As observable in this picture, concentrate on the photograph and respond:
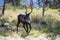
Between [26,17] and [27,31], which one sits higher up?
[26,17]

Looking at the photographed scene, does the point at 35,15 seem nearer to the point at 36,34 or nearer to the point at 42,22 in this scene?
the point at 42,22

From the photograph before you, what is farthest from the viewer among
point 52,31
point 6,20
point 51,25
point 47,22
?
point 6,20

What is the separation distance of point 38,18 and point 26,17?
4.08 meters

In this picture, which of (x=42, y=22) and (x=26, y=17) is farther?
(x=42, y=22)

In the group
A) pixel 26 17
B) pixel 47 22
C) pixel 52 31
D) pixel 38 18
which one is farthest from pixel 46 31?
pixel 38 18

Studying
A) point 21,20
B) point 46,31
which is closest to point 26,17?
point 21,20

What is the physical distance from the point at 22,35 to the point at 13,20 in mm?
4373

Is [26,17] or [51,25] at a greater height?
[26,17]

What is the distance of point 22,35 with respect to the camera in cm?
1112

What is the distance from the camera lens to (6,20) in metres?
15.4

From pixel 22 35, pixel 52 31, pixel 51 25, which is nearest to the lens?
pixel 22 35

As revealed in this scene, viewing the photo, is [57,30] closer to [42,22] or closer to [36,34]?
[36,34]

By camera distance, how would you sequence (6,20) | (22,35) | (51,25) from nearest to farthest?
(22,35) < (51,25) < (6,20)

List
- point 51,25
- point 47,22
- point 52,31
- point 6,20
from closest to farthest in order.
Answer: point 52,31 < point 51,25 < point 47,22 < point 6,20
